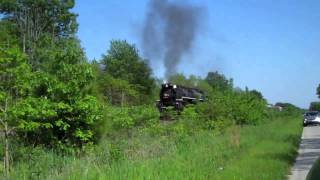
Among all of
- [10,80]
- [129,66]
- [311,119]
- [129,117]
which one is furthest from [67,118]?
[129,66]

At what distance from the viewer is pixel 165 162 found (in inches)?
528

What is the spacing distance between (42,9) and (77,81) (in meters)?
55.2

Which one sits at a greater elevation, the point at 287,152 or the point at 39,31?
the point at 39,31

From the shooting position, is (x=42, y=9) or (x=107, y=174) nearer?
(x=107, y=174)

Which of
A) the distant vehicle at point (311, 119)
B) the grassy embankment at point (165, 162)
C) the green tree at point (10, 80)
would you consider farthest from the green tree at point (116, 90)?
the green tree at point (10, 80)

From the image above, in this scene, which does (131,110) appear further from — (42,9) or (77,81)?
(42,9)

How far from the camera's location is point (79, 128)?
17.6m

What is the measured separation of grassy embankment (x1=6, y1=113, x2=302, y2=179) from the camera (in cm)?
1161

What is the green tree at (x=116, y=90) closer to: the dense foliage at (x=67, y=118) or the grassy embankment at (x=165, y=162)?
the dense foliage at (x=67, y=118)

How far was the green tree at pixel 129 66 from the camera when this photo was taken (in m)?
81.2

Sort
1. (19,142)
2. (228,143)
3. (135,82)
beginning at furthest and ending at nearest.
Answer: (135,82) → (228,143) → (19,142)

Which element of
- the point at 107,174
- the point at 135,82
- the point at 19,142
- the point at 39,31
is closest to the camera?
the point at 107,174

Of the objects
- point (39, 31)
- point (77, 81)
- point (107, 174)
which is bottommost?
point (107, 174)

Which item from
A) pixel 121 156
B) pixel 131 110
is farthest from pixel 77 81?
pixel 131 110
